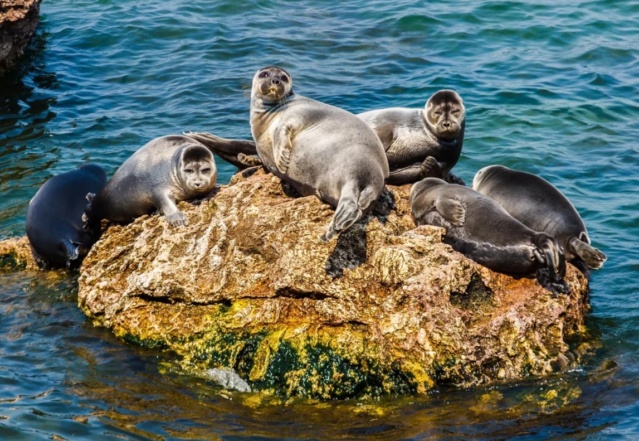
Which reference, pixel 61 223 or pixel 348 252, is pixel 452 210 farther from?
pixel 61 223

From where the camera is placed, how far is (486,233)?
279 inches

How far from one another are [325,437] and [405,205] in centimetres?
265

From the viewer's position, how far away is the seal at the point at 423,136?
332 inches

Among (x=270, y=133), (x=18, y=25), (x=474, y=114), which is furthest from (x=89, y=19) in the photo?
(x=270, y=133)

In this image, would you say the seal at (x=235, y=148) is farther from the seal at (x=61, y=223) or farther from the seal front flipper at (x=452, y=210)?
the seal front flipper at (x=452, y=210)

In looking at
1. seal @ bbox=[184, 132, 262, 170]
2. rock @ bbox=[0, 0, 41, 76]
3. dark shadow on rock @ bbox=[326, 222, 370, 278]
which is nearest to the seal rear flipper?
dark shadow on rock @ bbox=[326, 222, 370, 278]

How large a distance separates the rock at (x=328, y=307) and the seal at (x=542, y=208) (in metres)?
0.28

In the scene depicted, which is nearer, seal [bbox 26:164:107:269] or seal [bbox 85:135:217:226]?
seal [bbox 85:135:217:226]

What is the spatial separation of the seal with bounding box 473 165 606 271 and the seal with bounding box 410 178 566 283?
54cm

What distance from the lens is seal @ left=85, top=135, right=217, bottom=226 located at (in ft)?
26.3

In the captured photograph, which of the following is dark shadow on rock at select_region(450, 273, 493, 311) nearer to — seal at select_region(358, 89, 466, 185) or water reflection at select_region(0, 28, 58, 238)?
seal at select_region(358, 89, 466, 185)

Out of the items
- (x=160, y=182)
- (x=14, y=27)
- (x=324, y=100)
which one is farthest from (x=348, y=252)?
(x=14, y=27)

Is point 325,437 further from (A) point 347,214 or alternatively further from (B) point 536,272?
(B) point 536,272

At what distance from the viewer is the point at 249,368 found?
6.68 m
